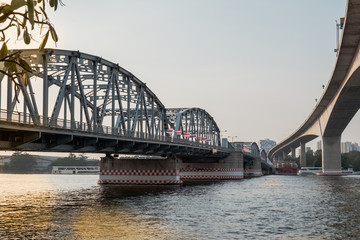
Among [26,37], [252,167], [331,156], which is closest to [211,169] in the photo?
[331,156]

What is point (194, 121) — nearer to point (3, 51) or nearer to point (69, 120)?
point (69, 120)

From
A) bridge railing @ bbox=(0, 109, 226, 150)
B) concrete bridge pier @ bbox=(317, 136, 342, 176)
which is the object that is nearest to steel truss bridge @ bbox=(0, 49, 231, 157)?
bridge railing @ bbox=(0, 109, 226, 150)

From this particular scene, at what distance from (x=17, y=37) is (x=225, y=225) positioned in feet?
75.3

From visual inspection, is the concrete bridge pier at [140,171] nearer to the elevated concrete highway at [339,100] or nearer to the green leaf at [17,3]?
the elevated concrete highway at [339,100]

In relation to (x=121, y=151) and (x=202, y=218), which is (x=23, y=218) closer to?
(x=202, y=218)

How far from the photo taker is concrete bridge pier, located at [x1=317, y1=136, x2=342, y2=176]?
5575 inches

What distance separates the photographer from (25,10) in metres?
5.20

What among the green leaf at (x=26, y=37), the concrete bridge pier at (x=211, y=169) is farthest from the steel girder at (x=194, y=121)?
the green leaf at (x=26, y=37)

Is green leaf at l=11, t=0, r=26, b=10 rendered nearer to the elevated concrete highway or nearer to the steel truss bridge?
the steel truss bridge

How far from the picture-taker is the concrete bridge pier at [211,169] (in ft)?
376

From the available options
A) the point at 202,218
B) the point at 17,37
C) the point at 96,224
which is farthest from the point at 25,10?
the point at 202,218

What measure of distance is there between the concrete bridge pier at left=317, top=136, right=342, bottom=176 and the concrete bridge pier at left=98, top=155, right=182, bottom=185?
78100mm

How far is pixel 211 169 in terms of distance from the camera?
4589 inches

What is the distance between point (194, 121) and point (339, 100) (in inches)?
1517
